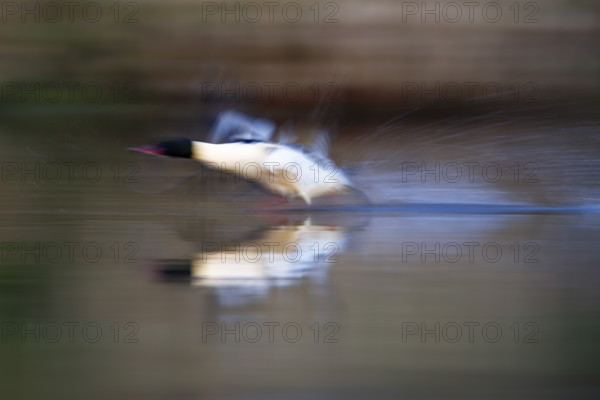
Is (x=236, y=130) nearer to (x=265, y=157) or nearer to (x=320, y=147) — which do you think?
(x=265, y=157)

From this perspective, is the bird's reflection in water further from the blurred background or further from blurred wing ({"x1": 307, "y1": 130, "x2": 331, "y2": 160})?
blurred wing ({"x1": 307, "y1": 130, "x2": 331, "y2": 160})

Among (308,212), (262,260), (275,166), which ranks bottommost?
(262,260)

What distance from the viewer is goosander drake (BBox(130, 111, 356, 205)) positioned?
614 cm

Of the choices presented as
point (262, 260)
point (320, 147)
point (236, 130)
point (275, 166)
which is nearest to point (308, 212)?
point (275, 166)

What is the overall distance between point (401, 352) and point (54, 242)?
7.49 feet

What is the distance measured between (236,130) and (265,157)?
13.5 inches

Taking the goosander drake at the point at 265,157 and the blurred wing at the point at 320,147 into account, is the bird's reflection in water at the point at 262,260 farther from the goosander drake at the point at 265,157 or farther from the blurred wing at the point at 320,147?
the blurred wing at the point at 320,147

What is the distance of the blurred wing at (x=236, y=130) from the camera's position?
6.30 m

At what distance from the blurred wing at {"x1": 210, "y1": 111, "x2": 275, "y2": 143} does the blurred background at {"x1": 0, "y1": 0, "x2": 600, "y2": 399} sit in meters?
0.39

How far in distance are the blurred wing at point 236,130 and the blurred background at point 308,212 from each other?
393mm

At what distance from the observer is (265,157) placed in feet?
20.1

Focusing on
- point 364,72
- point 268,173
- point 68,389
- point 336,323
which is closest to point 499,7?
point 364,72

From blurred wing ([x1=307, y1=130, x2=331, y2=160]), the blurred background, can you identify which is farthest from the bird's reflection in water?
blurred wing ([x1=307, y1=130, x2=331, y2=160])

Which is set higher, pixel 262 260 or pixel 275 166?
Result: pixel 275 166
